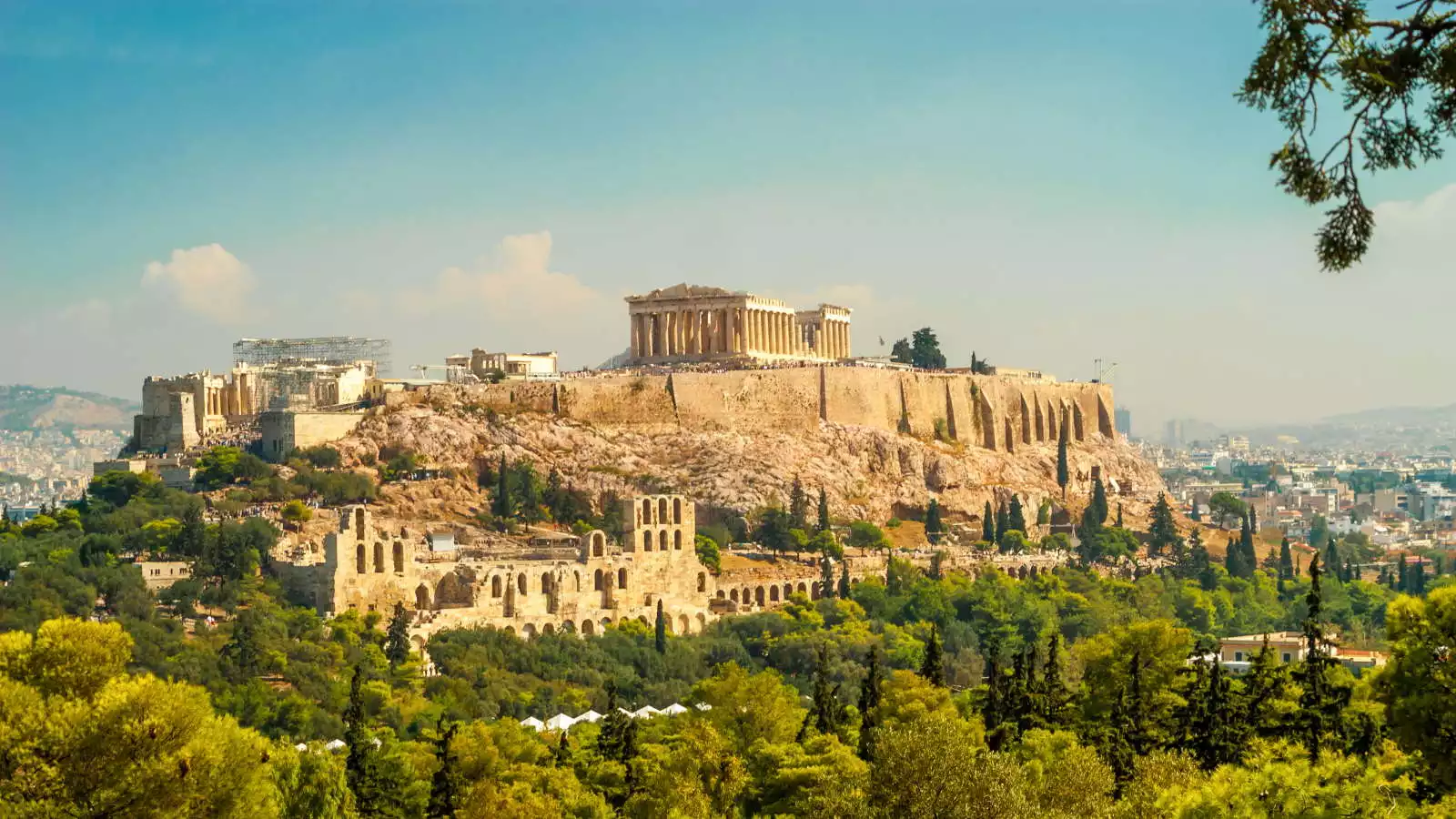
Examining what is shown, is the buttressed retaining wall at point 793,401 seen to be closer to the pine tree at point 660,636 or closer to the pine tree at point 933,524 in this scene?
the pine tree at point 933,524

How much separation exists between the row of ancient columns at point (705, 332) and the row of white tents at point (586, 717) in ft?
163

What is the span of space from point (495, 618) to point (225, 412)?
29.5 metres

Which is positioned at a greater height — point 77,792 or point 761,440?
point 761,440

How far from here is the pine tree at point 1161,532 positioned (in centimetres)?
11044

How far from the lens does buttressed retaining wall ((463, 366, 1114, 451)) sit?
336 feet

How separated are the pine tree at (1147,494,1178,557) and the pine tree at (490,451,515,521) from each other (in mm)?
38290

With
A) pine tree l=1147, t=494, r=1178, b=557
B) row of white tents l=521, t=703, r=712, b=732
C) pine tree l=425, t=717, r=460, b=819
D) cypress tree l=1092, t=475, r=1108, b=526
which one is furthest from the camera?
cypress tree l=1092, t=475, r=1108, b=526

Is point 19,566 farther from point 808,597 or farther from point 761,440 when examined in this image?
point 761,440

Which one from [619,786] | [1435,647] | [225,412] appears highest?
[225,412]

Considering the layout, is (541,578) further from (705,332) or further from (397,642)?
(705,332)

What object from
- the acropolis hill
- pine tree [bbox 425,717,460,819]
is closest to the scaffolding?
the acropolis hill

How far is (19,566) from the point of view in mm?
71875

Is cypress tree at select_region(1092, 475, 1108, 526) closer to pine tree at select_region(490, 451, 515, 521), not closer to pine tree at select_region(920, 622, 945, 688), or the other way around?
pine tree at select_region(490, 451, 515, 521)

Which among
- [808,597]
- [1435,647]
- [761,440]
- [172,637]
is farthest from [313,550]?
[1435,647]
